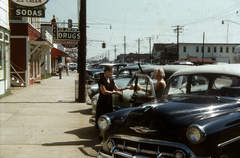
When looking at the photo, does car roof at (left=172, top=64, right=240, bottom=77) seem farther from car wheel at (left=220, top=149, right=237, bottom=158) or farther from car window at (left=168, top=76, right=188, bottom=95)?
car wheel at (left=220, top=149, right=237, bottom=158)

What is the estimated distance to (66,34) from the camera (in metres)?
13.7

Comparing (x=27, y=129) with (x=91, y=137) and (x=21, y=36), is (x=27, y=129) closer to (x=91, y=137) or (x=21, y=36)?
(x=91, y=137)

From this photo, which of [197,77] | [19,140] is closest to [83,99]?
[19,140]

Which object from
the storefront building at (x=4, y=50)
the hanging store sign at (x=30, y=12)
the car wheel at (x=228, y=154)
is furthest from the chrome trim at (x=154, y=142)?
the storefront building at (x=4, y=50)

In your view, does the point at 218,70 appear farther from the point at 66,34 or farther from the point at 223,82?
the point at 66,34

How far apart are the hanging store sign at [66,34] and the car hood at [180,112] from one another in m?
9.52

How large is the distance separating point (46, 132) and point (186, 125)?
490cm

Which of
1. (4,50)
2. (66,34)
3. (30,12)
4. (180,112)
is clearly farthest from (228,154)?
(4,50)

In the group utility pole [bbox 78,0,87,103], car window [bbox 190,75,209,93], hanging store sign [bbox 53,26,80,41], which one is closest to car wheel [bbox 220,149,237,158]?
car window [bbox 190,75,209,93]

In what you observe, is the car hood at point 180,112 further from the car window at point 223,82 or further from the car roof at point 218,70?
the car roof at point 218,70

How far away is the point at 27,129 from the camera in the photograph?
7.97 meters

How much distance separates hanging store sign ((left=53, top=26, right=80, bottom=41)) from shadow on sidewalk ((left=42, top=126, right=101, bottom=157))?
6.14 metres

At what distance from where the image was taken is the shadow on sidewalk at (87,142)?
20.4 ft

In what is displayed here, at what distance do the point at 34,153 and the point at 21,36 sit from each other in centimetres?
1596
